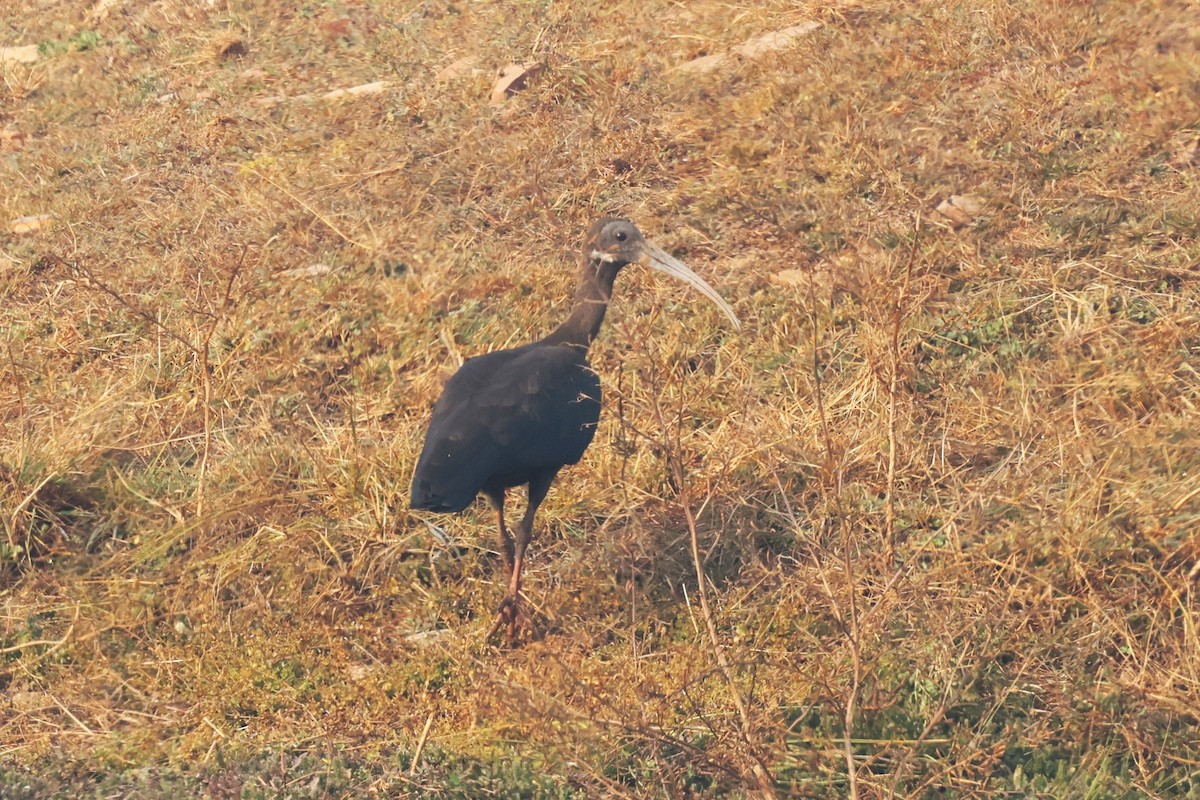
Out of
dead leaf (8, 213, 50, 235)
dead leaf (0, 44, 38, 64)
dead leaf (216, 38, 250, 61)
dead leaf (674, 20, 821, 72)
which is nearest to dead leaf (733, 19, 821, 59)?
dead leaf (674, 20, 821, 72)

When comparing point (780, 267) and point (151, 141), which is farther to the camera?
point (151, 141)

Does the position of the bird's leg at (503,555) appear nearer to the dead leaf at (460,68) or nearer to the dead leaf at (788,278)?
the dead leaf at (788,278)

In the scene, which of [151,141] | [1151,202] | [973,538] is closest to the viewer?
[973,538]

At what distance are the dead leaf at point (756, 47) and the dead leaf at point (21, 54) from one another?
245 inches

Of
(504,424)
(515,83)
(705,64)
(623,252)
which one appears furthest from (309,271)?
(504,424)

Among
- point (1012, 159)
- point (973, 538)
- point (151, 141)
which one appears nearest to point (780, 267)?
point (1012, 159)

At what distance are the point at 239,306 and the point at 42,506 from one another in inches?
84.2

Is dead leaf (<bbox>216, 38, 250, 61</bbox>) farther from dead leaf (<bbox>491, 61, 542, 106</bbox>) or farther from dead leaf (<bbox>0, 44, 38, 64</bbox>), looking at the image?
dead leaf (<bbox>491, 61, 542, 106</bbox>)

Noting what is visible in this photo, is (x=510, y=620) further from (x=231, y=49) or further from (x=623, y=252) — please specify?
(x=231, y=49)

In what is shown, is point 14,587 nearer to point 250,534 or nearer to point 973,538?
point 250,534

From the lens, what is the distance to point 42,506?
6.14 m

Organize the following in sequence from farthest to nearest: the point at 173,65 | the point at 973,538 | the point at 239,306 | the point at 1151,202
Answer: the point at 173,65 < the point at 239,306 < the point at 1151,202 < the point at 973,538

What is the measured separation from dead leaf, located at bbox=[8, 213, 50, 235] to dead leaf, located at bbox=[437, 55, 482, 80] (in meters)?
2.99

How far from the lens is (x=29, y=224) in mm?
9414
